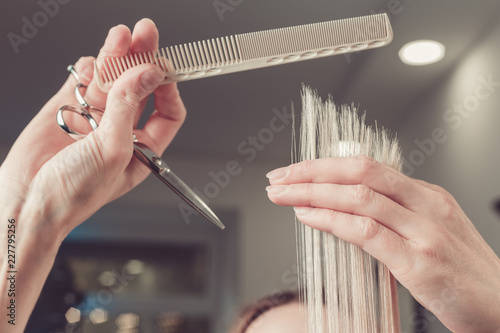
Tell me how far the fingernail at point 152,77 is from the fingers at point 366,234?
0.22 metres

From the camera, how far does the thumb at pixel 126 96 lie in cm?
49

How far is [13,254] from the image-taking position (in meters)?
0.52

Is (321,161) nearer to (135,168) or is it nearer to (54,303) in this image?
(135,168)

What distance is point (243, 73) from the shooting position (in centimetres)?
98

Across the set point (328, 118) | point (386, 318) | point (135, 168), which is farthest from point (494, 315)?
point (135, 168)

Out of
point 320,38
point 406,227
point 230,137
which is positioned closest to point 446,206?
point 406,227

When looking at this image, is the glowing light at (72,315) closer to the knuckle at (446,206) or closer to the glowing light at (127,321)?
the glowing light at (127,321)

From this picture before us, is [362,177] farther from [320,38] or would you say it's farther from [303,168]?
[320,38]

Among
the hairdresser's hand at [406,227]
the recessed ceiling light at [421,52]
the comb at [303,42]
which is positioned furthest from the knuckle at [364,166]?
the recessed ceiling light at [421,52]

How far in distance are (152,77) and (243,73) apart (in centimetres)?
51

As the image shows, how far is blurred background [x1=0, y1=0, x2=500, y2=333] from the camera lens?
2.98 ft

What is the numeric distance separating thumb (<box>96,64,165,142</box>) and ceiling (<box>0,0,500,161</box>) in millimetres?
431

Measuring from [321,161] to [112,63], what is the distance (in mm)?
280

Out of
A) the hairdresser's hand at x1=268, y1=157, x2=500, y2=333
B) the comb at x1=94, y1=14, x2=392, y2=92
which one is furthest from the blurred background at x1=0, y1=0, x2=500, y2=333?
the hairdresser's hand at x1=268, y1=157, x2=500, y2=333
